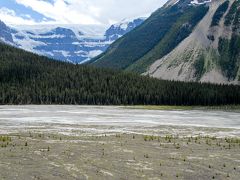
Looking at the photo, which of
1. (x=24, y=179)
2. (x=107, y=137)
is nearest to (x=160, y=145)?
(x=107, y=137)

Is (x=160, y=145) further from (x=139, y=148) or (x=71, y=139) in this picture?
(x=71, y=139)

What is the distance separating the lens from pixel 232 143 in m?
61.9

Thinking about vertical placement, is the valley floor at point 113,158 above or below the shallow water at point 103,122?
below

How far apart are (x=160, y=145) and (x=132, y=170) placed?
651 inches

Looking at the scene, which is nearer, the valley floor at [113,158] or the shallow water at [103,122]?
the valley floor at [113,158]

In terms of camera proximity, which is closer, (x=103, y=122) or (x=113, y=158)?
(x=113, y=158)

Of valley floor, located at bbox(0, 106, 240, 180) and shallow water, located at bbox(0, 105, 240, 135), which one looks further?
shallow water, located at bbox(0, 105, 240, 135)

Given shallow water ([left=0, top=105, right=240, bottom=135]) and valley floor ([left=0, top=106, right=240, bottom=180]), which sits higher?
shallow water ([left=0, top=105, right=240, bottom=135])

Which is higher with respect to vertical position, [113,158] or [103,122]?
[103,122]

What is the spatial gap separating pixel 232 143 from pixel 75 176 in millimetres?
30494

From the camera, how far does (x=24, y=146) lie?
1988 inches

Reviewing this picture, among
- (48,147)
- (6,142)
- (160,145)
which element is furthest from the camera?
(160,145)

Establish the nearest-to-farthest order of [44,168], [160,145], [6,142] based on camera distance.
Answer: [44,168]
[6,142]
[160,145]

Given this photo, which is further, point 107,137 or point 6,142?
point 107,137
